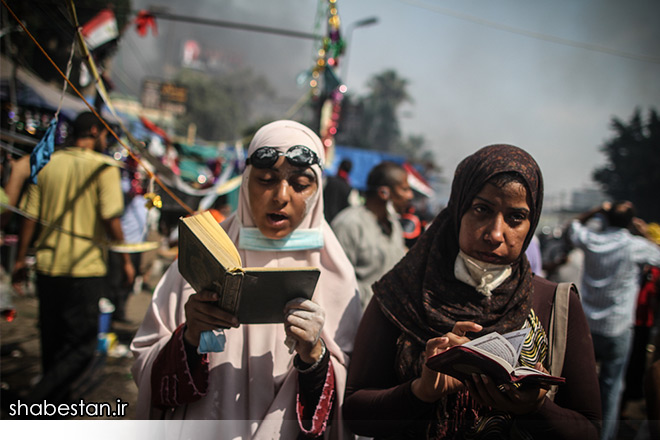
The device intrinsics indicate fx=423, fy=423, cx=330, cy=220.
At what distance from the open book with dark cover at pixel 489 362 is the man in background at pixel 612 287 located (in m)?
2.92

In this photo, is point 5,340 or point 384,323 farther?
point 5,340

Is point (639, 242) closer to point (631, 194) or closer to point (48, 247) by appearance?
point (631, 194)

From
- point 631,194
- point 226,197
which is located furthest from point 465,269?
point 631,194

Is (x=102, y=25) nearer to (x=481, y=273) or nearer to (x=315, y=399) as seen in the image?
(x=315, y=399)

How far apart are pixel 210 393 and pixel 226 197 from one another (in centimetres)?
396

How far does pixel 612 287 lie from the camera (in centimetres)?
351

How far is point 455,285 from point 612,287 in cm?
291

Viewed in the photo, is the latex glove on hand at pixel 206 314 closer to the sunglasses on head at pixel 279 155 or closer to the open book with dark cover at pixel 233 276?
the open book with dark cover at pixel 233 276

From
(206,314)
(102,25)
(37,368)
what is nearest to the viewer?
(206,314)

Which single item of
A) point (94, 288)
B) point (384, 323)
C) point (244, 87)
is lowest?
point (94, 288)

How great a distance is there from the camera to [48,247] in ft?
9.45

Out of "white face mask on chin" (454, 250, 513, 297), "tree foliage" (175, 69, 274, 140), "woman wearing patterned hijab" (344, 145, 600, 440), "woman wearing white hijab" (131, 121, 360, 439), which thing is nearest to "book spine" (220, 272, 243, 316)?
"woman wearing white hijab" (131, 121, 360, 439)

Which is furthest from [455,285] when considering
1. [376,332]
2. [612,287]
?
[612,287]

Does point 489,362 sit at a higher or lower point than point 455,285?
lower
